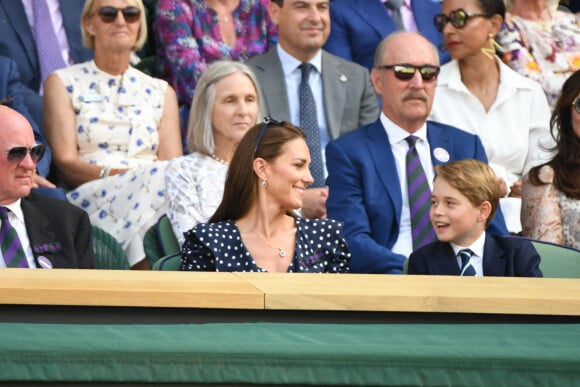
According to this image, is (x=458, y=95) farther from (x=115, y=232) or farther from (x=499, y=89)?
(x=115, y=232)

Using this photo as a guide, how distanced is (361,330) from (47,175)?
370 centimetres

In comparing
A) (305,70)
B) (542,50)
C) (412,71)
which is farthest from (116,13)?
(542,50)

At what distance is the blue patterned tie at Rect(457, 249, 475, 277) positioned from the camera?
4500mm

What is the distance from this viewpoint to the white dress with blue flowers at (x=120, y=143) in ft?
19.3

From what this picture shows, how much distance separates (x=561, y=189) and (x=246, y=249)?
5.59 feet

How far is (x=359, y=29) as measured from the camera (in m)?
7.17

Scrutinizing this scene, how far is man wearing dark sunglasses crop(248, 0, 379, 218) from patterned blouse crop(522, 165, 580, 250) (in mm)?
1294

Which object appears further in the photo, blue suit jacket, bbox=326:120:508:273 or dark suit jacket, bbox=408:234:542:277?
blue suit jacket, bbox=326:120:508:273

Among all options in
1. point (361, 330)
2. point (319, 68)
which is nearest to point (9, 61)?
point (319, 68)

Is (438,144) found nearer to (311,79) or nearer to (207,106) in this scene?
(207,106)

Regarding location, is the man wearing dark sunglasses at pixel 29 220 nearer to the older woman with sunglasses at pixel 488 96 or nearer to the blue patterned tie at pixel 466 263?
the blue patterned tie at pixel 466 263

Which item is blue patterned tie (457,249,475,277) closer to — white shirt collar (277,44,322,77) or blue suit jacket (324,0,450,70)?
white shirt collar (277,44,322,77)

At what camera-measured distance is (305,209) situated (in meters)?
5.60

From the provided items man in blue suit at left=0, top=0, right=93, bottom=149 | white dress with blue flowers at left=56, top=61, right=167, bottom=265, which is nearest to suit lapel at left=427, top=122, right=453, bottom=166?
white dress with blue flowers at left=56, top=61, right=167, bottom=265
